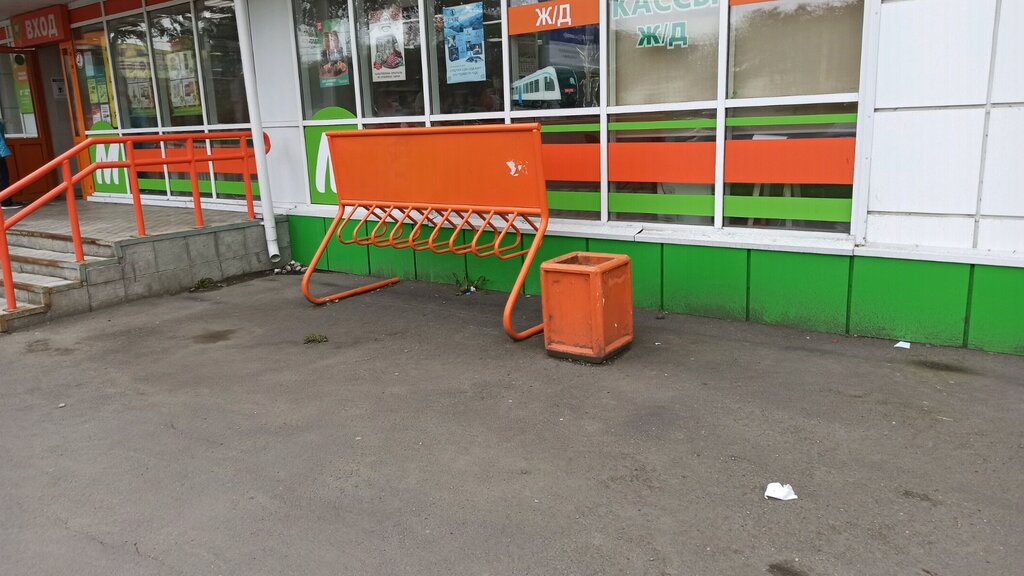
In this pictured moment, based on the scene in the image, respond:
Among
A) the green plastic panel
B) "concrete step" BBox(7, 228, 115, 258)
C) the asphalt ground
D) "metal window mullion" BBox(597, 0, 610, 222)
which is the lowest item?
the asphalt ground

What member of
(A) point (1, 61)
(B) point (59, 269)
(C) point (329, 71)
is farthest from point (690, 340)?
(A) point (1, 61)

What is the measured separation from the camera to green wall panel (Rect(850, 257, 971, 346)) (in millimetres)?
4766

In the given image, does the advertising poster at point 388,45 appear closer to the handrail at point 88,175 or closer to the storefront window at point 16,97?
the handrail at point 88,175

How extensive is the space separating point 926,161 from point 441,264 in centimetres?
420

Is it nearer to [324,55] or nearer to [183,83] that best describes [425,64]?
[324,55]

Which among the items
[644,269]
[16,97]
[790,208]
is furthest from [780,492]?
[16,97]

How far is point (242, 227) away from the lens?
8031 mm

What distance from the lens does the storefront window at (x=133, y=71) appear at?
999 centimetres

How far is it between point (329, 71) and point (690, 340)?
16.3 ft

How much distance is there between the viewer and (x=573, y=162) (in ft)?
20.7

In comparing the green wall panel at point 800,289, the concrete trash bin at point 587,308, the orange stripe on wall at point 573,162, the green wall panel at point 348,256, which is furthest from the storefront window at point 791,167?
the green wall panel at point 348,256

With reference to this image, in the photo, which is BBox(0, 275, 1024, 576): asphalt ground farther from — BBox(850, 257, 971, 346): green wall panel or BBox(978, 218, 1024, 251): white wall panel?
BBox(978, 218, 1024, 251): white wall panel

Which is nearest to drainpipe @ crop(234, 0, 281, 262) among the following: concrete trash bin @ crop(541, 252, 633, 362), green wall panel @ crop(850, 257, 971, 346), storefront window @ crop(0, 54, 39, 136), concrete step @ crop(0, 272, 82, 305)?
concrete step @ crop(0, 272, 82, 305)

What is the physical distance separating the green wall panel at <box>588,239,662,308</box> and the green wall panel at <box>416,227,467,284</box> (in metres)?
1.62
